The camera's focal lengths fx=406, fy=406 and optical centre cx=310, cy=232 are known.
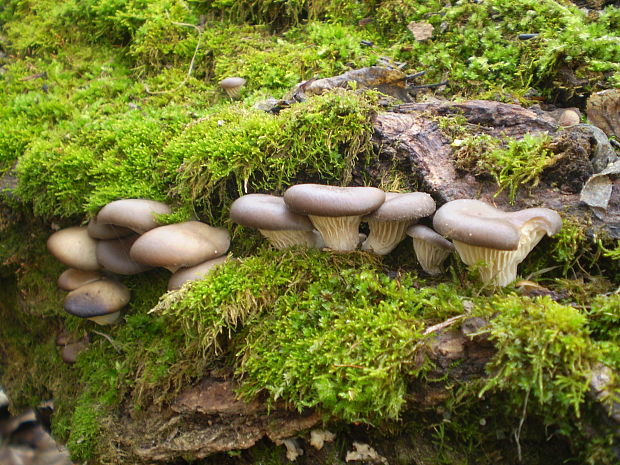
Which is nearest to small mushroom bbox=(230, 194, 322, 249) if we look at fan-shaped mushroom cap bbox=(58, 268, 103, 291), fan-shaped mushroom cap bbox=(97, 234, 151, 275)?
fan-shaped mushroom cap bbox=(97, 234, 151, 275)

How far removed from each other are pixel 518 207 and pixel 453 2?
3.22 metres

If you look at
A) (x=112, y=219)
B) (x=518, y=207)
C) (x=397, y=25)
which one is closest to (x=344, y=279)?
(x=518, y=207)

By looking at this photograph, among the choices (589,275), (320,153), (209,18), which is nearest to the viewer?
(589,275)

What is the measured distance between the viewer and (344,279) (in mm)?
2902

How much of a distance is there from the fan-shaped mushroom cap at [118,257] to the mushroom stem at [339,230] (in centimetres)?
191

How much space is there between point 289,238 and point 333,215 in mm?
720

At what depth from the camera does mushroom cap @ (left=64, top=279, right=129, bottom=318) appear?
3889mm

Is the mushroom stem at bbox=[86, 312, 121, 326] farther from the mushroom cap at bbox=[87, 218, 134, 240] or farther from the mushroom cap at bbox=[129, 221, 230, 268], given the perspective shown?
the mushroom cap at bbox=[129, 221, 230, 268]

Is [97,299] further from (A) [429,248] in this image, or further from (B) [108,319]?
(A) [429,248]

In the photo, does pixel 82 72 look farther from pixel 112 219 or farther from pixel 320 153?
pixel 320 153

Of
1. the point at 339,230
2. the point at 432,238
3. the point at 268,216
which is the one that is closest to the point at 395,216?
the point at 432,238

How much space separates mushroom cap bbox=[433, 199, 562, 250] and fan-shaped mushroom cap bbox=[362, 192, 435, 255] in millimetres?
206

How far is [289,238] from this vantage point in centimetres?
334

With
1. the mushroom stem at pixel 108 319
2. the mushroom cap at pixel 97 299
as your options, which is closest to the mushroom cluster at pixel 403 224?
the mushroom cap at pixel 97 299
